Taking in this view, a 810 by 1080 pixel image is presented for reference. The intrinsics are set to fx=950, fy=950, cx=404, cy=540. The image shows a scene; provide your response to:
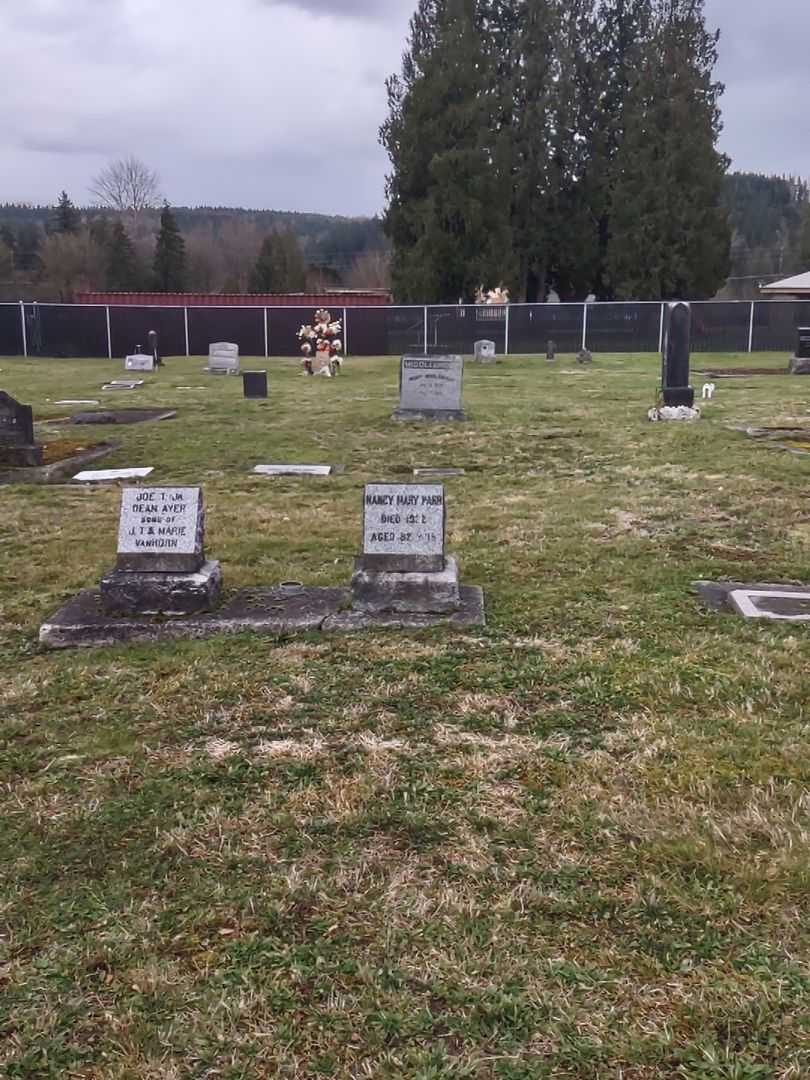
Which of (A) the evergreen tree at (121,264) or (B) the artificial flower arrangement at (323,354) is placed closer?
(B) the artificial flower arrangement at (323,354)

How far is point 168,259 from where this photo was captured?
208ft

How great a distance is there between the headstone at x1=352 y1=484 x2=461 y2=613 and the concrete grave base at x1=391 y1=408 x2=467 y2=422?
8.65m

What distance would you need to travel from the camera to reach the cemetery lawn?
2.07 m

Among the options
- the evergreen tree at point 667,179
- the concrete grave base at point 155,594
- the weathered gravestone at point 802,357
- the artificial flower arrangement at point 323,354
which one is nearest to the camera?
the concrete grave base at point 155,594

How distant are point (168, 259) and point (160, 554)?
207 feet

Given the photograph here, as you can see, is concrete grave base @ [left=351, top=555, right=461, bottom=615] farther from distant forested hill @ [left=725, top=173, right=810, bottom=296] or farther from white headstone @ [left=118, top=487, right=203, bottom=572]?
distant forested hill @ [left=725, top=173, right=810, bottom=296]

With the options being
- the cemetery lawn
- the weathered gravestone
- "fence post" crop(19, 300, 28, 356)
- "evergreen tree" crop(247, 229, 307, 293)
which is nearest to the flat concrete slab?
the cemetery lawn

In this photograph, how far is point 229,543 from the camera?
21.1ft

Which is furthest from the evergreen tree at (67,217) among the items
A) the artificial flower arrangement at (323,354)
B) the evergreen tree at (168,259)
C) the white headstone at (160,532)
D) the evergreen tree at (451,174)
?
the white headstone at (160,532)

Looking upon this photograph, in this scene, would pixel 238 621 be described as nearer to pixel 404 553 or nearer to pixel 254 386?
pixel 404 553

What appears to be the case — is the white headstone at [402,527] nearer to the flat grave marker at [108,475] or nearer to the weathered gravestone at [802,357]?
the flat grave marker at [108,475]

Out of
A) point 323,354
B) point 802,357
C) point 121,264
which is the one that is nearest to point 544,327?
point 802,357

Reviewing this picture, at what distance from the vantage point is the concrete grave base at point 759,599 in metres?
4.80

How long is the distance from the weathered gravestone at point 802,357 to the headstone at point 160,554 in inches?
781
